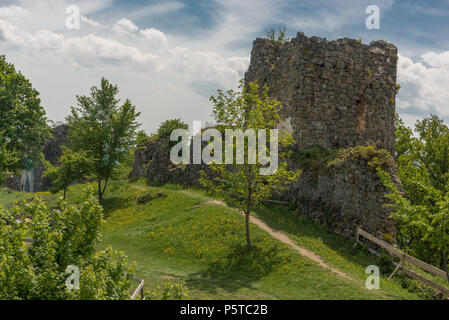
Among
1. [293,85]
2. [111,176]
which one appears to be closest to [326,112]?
[293,85]

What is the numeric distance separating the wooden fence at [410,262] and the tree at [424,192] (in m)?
0.71

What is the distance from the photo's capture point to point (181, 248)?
20.2 meters

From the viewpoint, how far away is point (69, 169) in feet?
101

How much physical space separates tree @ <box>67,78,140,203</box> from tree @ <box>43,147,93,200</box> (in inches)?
41.8

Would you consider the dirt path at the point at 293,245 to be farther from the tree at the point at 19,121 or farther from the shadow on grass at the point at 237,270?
the tree at the point at 19,121

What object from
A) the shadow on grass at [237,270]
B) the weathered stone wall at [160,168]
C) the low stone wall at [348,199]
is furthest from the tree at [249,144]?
the weathered stone wall at [160,168]

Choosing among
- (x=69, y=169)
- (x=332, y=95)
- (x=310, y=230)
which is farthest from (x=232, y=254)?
(x=69, y=169)

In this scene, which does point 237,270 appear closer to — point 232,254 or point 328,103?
point 232,254

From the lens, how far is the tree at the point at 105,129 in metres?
33.1

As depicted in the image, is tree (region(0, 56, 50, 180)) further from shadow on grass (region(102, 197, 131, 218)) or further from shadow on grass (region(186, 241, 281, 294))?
shadow on grass (region(186, 241, 281, 294))

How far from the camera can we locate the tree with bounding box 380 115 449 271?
502 inches

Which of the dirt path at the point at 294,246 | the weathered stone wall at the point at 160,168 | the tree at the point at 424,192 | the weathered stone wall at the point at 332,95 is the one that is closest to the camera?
the tree at the point at 424,192

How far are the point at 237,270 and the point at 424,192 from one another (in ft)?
50.9

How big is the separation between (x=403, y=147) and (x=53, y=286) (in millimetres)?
35183
